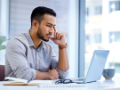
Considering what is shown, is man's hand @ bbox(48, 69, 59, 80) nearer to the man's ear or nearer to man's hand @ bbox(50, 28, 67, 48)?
man's hand @ bbox(50, 28, 67, 48)

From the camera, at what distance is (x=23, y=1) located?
2549 mm

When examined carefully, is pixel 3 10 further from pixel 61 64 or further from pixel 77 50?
pixel 77 50

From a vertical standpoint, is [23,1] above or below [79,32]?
above

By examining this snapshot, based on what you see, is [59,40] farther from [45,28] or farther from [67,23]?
[67,23]

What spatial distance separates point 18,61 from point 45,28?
1.84 ft

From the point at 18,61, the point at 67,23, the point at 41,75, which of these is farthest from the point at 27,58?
the point at 67,23

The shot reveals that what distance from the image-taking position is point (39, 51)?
2365 millimetres

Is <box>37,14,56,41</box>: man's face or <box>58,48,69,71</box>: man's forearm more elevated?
<box>37,14,56,41</box>: man's face

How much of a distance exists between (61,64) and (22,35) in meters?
0.62

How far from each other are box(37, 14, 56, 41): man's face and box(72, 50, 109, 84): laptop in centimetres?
91

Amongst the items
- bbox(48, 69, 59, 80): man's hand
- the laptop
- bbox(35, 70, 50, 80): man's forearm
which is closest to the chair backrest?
bbox(35, 70, 50, 80): man's forearm

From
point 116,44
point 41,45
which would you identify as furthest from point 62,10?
point 116,44

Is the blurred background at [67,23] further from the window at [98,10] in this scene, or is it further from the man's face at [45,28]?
the window at [98,10]

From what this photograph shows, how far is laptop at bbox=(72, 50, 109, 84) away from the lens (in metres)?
1.56
